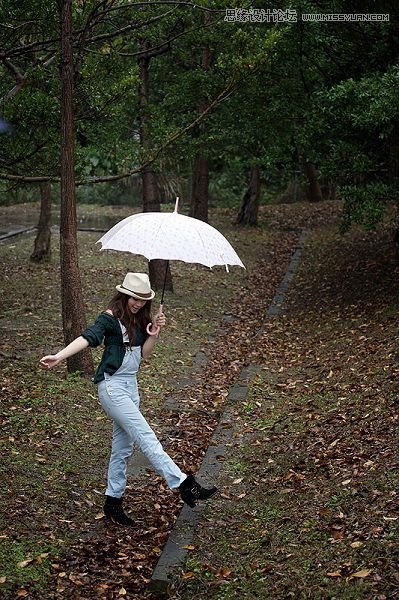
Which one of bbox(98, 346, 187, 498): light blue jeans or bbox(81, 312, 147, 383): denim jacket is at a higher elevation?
bbox(81, 312, 147, 383): denim jacket

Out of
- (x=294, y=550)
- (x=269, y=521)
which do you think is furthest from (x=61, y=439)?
(x=294, y=550)

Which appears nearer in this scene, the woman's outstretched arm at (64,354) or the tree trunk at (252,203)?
the woman's outstretched arm at (64,354)

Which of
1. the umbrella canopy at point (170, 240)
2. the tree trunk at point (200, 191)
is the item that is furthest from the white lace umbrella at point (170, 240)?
the tree trunk at point (200, 191)

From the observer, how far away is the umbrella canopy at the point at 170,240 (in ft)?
20.1

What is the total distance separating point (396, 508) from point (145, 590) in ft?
6.04

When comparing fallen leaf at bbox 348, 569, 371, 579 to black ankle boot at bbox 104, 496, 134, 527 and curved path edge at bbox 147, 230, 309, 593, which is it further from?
black ankle boot at bbox 104, 496, 134, 527

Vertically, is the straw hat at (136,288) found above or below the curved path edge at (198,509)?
above

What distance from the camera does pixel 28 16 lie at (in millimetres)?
10617

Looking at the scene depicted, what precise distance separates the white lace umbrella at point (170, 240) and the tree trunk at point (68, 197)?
2.93m

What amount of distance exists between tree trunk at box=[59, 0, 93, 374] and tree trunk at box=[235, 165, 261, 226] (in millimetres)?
15853

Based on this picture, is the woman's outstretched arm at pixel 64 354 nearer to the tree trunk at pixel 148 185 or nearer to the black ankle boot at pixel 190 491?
the black ankle boot at pixel 190 491

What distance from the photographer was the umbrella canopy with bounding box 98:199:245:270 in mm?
6133

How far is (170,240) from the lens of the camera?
20.3ft

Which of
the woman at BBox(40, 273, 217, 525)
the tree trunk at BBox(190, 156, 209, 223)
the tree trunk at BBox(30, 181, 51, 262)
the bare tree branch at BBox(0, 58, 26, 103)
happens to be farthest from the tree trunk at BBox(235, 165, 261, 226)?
the woman at BBox(40, 273, 217, 525)
